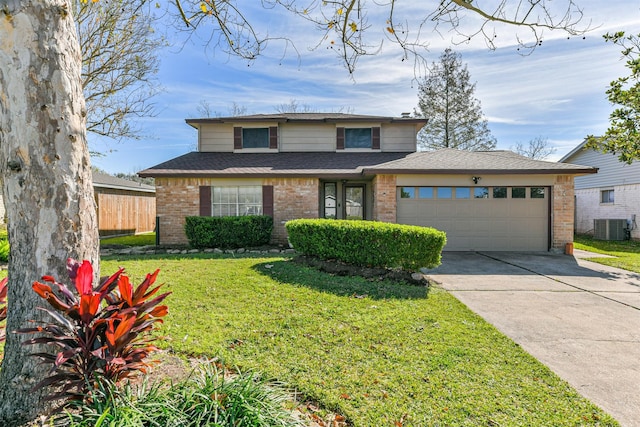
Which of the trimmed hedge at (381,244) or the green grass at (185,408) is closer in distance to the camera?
the green grass at (185,408)

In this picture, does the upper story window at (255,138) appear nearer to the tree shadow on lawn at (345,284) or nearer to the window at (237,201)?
the window at (237,201)

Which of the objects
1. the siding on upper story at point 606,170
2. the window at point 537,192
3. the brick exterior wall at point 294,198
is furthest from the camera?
the siding on upper story at point 606,170

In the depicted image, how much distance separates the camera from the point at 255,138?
44.5 ft

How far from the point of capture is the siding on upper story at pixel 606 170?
15275 millimetres

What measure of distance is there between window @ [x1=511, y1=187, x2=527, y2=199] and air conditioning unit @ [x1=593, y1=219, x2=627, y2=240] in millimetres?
8526

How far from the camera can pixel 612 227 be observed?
50.1 feet

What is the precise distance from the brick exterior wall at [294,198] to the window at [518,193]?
6655 millimetres

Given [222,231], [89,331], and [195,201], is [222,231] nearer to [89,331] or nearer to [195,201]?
[195,201]

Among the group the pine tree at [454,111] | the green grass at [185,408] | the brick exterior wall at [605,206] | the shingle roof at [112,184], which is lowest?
the green grass at [185,408]

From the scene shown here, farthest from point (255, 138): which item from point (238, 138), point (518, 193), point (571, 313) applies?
point (571, 313)

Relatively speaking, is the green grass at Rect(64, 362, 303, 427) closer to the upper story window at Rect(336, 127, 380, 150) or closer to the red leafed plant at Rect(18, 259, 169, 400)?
the red leafed plant at Rect(18, 259, 169, 400)

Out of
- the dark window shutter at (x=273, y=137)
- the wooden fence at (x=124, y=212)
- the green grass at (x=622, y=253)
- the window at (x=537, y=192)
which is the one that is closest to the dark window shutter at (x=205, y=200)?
the dark window shutter at (x=273, y=137)

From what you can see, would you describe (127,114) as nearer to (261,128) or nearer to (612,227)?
(261,128)

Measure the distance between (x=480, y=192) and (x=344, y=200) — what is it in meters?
5.27
